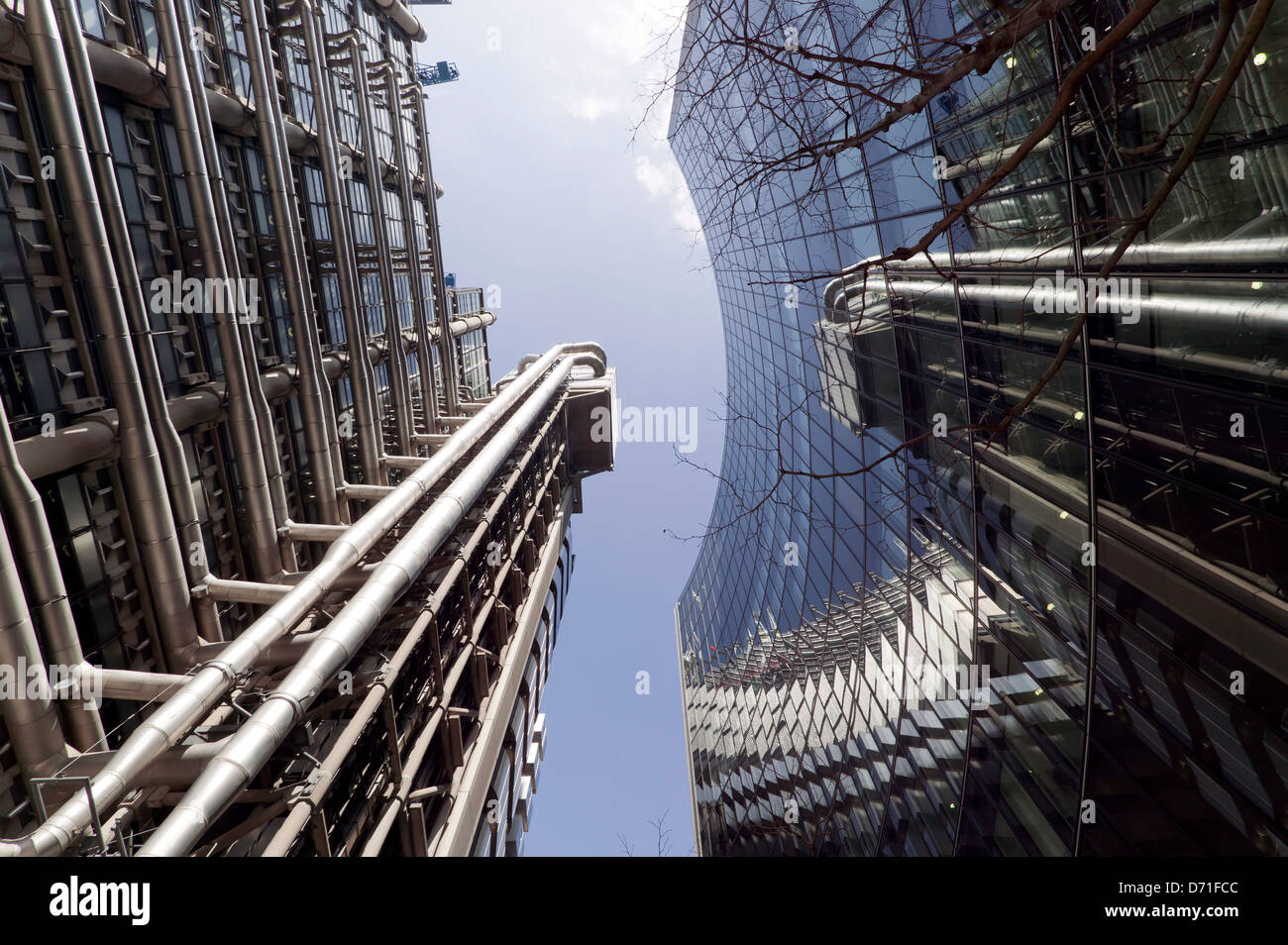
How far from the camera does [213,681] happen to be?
1066cm

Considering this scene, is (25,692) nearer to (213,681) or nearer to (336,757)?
(213,681)

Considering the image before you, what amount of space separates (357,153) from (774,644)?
101ft

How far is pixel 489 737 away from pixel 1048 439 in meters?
21.8

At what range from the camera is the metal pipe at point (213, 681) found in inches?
314

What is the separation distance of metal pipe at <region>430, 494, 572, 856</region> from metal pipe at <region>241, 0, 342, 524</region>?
34.3 feet

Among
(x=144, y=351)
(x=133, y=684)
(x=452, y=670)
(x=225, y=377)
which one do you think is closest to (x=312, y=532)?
(x=225, y=377)

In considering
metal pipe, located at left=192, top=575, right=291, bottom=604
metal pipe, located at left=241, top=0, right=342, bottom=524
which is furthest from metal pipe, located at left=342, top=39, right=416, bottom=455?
metal pipe, located at left=192, top=575, right=291, bottom=604

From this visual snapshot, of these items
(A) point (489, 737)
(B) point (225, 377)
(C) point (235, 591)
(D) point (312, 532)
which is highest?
(B) point (225, 377)

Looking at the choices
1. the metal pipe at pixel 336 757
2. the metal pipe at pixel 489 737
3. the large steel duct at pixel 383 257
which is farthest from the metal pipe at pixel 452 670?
the large steel duct at pixel 383 257

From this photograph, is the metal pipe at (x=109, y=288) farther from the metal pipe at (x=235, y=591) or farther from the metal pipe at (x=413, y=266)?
the metal pipe at (x=413, y=266)

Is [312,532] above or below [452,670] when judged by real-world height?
above
